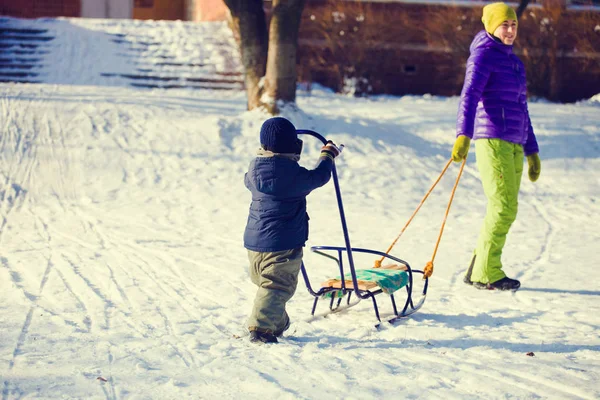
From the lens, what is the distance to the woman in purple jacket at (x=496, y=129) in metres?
5.84

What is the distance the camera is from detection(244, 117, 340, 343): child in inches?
171

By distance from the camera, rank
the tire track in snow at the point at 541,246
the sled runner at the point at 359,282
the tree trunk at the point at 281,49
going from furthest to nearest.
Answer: the tree trunk at the point at 281,49 → the tire track in snow at the point at 541,246 → the sled runner at the point at 359,282

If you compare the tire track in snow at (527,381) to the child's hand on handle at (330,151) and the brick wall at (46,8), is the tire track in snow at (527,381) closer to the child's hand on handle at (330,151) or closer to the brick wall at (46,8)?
the child's hand on handle at (330,151)

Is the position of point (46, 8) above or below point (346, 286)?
above

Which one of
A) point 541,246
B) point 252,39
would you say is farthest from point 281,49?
point 541,246

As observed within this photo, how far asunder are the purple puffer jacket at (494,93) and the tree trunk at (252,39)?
5684 mm

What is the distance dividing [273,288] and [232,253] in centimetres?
257

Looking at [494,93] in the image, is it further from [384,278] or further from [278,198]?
[278,198]

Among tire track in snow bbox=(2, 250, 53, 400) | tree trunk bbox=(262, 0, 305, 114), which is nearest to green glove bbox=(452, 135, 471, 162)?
tire track in snow bbox=(2, 250, 53, 400)

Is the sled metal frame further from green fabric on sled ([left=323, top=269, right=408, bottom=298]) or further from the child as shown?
the child

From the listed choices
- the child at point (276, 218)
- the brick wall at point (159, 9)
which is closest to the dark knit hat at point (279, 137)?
the child at point (276, 218)

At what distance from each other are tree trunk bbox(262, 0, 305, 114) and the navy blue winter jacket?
21.6ft

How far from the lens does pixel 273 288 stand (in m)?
4.39

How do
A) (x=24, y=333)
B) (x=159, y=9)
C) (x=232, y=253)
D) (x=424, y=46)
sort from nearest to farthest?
(x=24, y=333) → (x=232, y=253) → (x=424, y=46) → (x=159, y=9)
